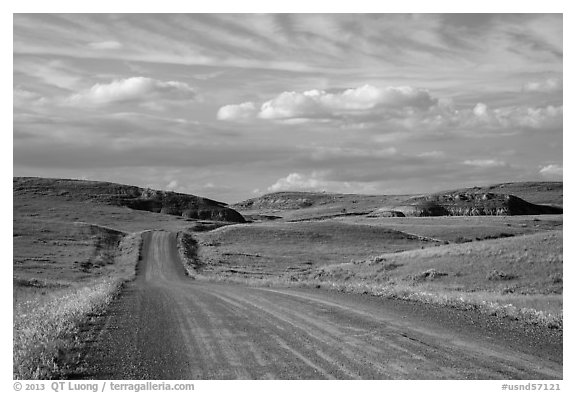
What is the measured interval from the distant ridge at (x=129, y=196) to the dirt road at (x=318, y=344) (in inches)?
5700

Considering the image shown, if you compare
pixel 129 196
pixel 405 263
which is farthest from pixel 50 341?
pixel 129 196

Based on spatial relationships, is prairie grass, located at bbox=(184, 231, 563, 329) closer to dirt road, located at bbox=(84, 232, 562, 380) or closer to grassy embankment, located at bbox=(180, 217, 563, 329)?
grassy embankment, located at bbox=(180, 217, 563, 329)

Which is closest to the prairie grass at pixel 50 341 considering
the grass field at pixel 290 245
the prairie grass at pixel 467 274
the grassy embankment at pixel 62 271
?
the grassy embankment at pixel 62 271

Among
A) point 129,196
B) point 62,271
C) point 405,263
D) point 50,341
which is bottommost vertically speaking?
point 62,271

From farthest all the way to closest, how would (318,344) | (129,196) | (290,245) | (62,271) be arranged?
(129,196)
(290,245)
(62,271)
(318,344)

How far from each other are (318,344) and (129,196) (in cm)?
16352

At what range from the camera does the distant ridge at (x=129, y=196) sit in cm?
15788

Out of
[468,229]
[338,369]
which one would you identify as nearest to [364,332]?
[338,369]

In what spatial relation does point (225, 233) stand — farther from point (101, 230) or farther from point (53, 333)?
point (53, 333)

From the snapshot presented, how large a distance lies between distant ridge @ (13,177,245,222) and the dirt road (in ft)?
475

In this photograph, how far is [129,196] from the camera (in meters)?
168

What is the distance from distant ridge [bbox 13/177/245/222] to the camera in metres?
158

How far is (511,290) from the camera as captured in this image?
31828 millimetres

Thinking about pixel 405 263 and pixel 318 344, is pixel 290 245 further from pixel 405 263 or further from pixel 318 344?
pixel 318 344
